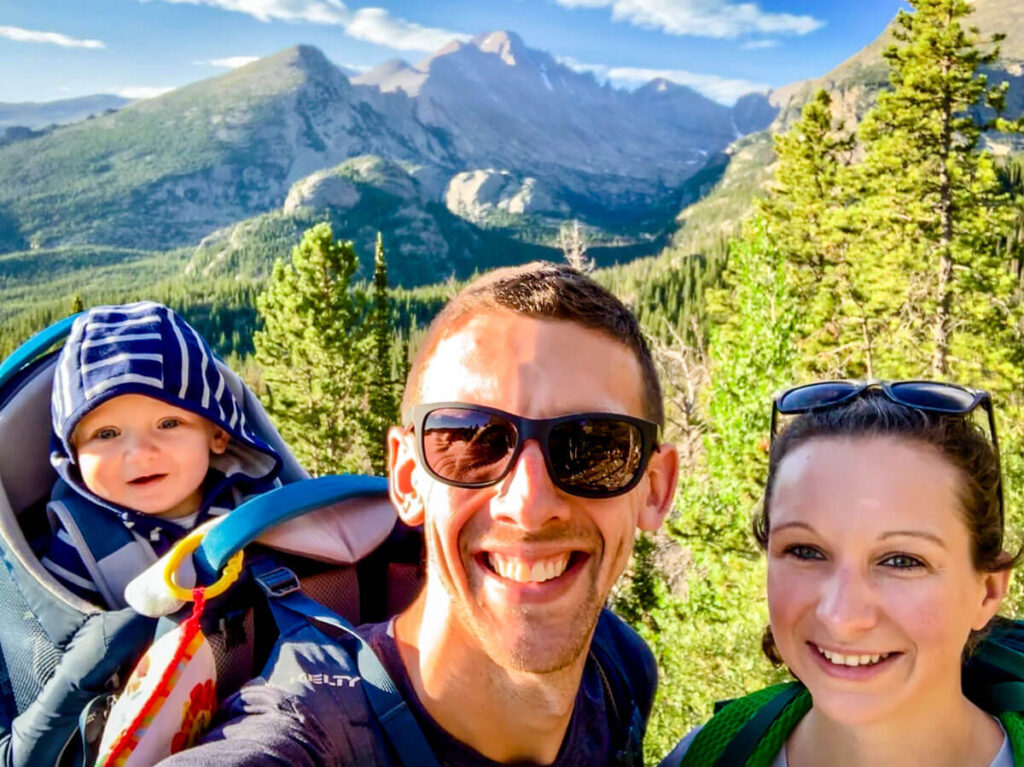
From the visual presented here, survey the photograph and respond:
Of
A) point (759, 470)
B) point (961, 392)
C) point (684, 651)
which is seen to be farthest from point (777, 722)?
point (759, 470)

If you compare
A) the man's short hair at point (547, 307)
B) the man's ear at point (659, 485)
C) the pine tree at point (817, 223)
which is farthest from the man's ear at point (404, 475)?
the pine tree at point (817, 223)

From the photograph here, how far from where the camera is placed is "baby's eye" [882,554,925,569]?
2314mm

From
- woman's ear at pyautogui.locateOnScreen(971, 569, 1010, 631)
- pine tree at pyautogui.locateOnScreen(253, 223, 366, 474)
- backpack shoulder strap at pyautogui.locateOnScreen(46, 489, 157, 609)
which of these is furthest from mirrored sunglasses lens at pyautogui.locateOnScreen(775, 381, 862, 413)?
pine tree at pyautogui.locateOnScreen(253, 223, 366, 474)

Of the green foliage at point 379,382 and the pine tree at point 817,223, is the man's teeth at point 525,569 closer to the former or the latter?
the pine tree at point 817,223

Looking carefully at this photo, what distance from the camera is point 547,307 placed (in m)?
2.17

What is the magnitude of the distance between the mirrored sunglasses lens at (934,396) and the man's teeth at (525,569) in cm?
139

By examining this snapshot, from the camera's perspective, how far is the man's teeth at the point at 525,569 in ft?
6.73

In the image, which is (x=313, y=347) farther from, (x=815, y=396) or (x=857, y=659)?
(x=857, y=659)

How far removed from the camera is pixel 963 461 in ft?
8.05

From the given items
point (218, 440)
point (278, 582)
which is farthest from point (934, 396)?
point (218, 440)

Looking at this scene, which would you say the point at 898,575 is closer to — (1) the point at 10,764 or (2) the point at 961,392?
(2) the point at 961,392

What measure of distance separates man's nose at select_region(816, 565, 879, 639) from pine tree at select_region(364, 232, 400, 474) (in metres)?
28.1

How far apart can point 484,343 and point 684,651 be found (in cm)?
1352

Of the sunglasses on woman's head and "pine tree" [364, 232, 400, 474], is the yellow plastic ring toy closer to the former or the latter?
the sunglasses on woman's head
